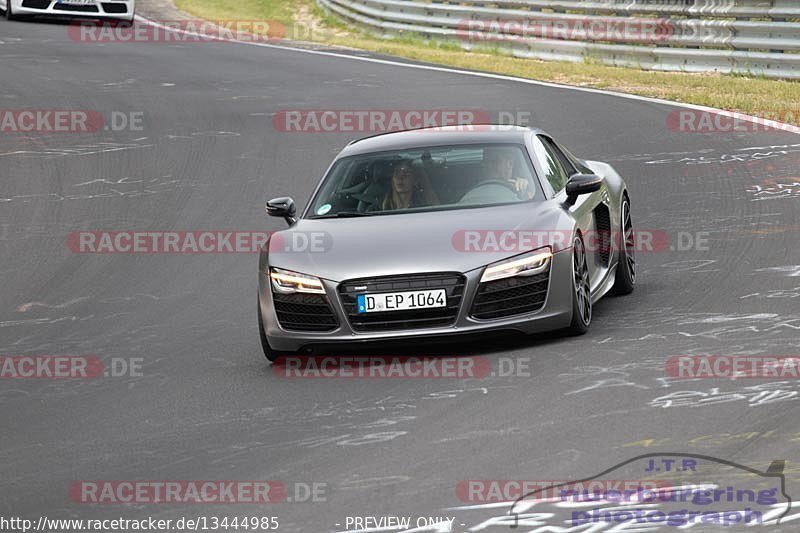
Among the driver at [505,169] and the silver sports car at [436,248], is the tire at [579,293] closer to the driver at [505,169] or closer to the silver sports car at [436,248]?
the silver sports car at [436,248]

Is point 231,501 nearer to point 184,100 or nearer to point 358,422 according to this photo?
point 358,422

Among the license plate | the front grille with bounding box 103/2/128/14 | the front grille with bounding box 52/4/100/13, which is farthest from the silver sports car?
the front grille with bounding box 52/4/100/13

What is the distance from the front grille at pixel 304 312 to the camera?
8.65m

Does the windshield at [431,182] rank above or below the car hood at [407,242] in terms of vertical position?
above

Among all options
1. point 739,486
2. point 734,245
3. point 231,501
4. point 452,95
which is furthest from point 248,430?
point 452,95

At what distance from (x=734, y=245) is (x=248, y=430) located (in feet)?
17.9

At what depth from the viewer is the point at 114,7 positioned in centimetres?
3094

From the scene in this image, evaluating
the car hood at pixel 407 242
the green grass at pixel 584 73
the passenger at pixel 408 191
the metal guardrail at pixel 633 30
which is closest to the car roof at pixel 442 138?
the passenger at pixel 408 191

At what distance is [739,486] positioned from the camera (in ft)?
18.9

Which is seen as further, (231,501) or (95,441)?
(95,441)

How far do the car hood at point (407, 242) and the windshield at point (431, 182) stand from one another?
0.72 feet

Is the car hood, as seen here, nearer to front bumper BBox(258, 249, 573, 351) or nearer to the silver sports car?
the silver sports car

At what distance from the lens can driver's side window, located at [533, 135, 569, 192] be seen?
9812 millimetres

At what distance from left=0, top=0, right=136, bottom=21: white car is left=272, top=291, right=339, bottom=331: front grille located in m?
23.2
